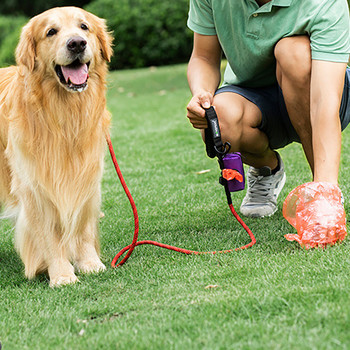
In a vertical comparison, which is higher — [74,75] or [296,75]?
[74,75]

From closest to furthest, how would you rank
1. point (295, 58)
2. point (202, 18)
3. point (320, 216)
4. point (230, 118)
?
point (320, 216), point (295, 58), point (230, 118), point (202, 18)

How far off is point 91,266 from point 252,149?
43.0 inches

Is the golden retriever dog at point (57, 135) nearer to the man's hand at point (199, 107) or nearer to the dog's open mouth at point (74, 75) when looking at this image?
the dog's open mouth at point (74, 75)

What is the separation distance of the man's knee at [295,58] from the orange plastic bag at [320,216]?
54cm

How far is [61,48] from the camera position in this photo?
8.44 feet

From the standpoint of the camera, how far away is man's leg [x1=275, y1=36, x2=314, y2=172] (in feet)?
9.04

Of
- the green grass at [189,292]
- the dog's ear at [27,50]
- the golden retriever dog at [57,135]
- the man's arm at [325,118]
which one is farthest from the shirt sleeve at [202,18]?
the green grass at [189,292]

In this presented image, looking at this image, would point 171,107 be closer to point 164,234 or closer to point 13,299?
point 164,234

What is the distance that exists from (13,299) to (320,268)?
1259 millimetres

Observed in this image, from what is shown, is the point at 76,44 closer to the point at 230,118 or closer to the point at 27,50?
the point at 27,50

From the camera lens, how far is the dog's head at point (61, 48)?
258 cm

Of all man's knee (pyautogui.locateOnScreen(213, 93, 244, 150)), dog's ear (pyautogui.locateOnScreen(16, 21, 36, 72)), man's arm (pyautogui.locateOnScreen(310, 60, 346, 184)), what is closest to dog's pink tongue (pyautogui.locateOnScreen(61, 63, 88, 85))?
dog's ear (pyautogui.locateOnScreen(16, 21, 36, 72))

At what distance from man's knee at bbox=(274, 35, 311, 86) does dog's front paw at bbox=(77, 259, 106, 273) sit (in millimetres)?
1261

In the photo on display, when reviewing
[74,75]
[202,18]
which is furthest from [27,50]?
[202,18]
